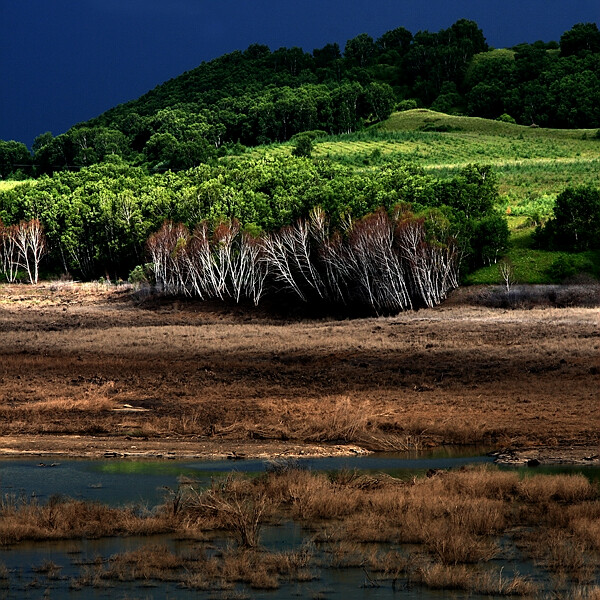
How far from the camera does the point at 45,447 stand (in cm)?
3048

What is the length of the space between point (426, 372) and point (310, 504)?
22.0m

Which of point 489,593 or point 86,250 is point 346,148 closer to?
point 86,250

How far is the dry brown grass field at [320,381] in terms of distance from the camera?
A: 106 ft

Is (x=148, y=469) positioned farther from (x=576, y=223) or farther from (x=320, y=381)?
(x=576, y=223)

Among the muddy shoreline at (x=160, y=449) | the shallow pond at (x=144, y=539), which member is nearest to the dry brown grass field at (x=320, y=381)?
the muddy shoreline at (x=160, y=449)

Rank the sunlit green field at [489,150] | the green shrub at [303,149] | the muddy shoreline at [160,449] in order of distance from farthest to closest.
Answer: the green shrub at [303,149]
the sunlit green field at [489,150]
the muddy shoreline at [160,449]

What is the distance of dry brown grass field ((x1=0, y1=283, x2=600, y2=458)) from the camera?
32406 millimetres

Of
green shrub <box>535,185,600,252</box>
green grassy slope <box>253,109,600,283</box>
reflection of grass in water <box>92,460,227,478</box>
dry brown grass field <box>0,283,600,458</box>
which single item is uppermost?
green grassy slope <box>253,109,600,283</box>

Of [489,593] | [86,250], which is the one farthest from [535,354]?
[86,250]

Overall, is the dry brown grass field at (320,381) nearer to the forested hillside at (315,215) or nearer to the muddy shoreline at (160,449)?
the muddy shoreline at (160,449)

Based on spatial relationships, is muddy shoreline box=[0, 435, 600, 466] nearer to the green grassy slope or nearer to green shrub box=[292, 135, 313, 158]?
the green grassy slope

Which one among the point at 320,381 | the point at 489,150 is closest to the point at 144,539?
the point at 320,381

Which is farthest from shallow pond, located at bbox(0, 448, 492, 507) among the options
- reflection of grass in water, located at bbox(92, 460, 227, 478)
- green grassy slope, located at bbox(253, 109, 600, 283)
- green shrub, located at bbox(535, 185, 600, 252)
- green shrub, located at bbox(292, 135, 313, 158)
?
green shrub, located at bbox(292, 135, 313, 158)

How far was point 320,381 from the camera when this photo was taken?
140 ft
